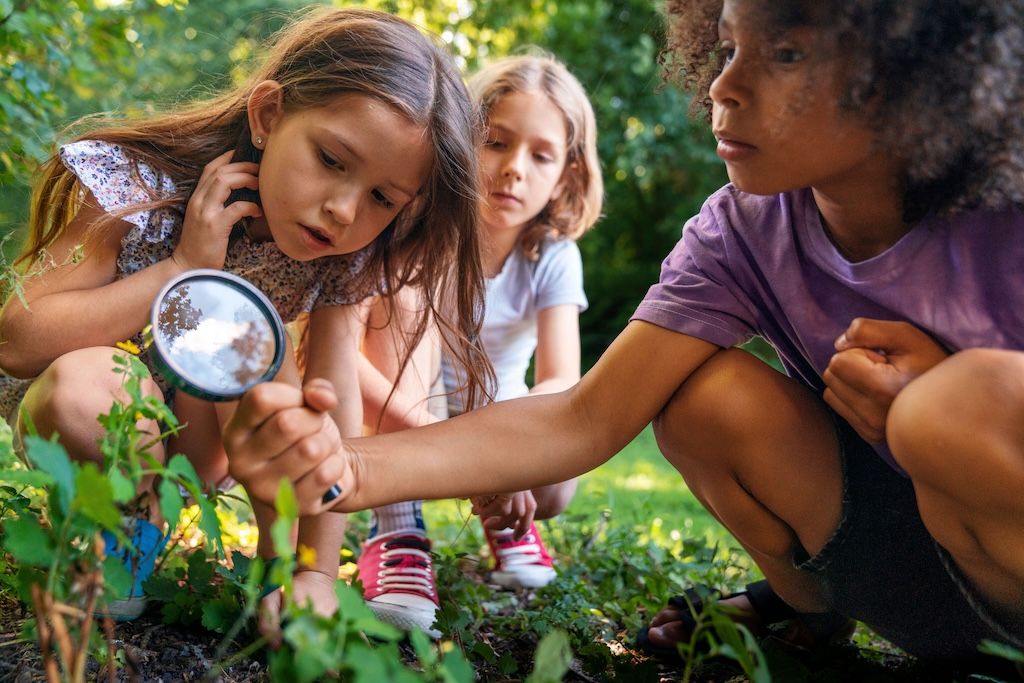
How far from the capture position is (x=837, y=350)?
1.60 meters

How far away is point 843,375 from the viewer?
4.85 feet

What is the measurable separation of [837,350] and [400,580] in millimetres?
1141

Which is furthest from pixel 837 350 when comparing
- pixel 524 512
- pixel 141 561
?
pixel 141 561

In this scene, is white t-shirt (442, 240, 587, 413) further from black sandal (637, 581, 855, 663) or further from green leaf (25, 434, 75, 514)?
green leaf (25, 434, 75, 514)

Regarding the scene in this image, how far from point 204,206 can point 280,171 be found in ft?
0.55

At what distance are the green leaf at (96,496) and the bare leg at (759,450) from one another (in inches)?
38.5

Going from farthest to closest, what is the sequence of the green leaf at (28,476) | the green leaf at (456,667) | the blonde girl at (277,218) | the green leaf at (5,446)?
1. the green leaf at (5,446)
2. the blonde girl at (277,218)
3. the green leaf at (28,476)
4. the green leaf at (456,667)

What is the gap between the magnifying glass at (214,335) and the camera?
122cm

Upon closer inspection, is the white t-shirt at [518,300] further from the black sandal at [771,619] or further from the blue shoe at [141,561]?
the blue shoe at [141,561]

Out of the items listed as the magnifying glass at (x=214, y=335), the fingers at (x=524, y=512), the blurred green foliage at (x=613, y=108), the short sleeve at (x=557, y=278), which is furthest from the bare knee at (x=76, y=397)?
the blurred green foliage at (x=613, y=108)

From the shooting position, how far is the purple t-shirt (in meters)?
1.50

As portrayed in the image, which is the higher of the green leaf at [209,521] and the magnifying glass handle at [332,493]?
the green leaf at [209,521]

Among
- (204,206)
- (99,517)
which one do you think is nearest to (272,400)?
(99,517)

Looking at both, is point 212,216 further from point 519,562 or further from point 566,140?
point 566,140
